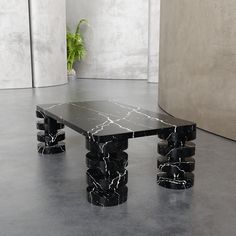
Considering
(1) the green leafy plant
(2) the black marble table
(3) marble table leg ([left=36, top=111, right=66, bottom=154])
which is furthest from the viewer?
(1) the green leafy plant

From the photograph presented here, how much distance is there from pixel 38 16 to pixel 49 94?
256cm

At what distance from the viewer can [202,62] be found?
4102 millimetres

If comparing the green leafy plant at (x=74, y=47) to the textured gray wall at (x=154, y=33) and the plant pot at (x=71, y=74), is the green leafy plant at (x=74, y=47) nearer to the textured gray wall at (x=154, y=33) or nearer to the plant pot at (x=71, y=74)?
the plant pot at (x=71, y=74)

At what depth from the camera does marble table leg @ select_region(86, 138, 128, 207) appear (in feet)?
6.89

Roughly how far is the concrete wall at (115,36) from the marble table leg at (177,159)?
29.7ft

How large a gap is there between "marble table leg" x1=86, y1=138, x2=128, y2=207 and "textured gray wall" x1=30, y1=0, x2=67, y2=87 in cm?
750

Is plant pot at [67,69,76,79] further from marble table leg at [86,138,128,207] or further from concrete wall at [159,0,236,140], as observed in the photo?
marble table leg at [86,138,128,207]

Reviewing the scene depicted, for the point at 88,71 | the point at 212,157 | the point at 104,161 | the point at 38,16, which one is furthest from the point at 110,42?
the point at 104,161

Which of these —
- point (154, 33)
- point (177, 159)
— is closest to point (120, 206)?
point (177, 159)

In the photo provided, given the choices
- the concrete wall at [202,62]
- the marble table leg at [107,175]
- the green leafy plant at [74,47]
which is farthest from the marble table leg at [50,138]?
the green leafy plant at [74,47]

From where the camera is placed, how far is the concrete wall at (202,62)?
12.0ft

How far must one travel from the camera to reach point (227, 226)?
189 cm

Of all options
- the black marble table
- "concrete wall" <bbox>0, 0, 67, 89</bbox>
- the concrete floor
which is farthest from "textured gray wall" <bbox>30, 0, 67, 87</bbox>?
the black marble table

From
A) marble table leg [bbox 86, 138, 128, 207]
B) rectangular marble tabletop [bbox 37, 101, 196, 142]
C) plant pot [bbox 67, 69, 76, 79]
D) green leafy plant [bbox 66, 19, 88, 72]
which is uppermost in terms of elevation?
green leafy plant [bbox 66, 19, 88, 72]
